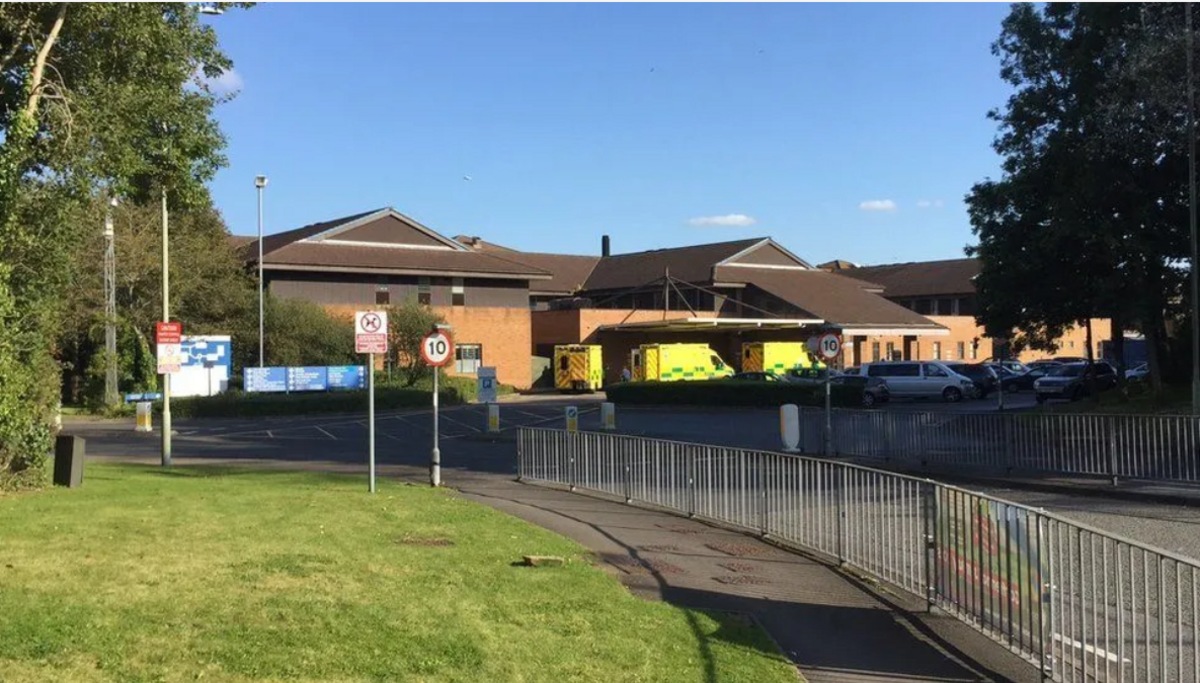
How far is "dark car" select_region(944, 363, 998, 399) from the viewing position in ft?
143

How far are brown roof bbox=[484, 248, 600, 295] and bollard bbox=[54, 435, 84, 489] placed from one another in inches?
2146

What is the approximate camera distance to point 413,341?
46500 millimetres

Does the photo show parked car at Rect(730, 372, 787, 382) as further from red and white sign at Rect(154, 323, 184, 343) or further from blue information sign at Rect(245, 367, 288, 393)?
red and white sign at Rect(154, 323, 184, 343)

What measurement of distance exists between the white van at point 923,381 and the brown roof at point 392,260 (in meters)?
23.0

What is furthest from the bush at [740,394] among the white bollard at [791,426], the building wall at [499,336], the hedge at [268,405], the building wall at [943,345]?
the building wall at [943,345]

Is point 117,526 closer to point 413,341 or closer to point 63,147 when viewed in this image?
point 63,147

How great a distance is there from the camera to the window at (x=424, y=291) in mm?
53688

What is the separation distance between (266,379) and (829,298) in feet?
115

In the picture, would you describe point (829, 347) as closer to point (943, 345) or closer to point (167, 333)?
point (167, 333)

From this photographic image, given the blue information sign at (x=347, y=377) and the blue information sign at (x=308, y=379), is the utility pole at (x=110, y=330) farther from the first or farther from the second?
the blue information sign at (x=347, y=377)

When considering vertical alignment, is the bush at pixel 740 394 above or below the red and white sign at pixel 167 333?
below

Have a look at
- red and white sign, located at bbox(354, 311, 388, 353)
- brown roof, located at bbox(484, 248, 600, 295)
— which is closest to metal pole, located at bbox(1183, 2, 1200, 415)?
red and white sign, located at bbox(354, 311, 388, 353)

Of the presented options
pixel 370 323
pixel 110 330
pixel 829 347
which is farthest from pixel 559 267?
pixel 370 323

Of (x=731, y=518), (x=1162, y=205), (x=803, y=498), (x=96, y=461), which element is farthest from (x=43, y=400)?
(x=1162, y=205)
